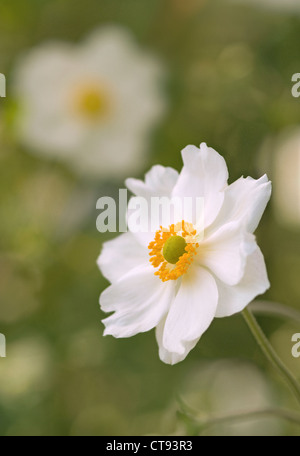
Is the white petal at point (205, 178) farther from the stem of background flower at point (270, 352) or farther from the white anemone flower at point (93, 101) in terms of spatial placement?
the white anemone flower at point (93, 101)

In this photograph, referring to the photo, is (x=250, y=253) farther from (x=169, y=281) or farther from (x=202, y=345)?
(x=202, y=345)

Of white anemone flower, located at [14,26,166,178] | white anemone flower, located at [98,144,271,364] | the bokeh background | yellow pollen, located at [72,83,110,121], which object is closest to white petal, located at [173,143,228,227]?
white anemone flower, located at [98,144,271,364]

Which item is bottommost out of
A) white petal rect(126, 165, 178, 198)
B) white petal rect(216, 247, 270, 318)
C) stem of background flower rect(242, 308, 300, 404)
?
stem of background flower rect(242, 308, 300, 404)

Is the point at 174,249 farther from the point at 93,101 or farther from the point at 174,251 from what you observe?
the point at 93,101

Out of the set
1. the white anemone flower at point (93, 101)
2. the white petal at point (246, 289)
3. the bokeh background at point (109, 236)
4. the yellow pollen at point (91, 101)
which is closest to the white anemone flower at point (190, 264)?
the white petal at point (246, 289)

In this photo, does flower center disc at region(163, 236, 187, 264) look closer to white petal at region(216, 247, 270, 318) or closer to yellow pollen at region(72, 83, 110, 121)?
white petal at region(216, 247, 270, 318)

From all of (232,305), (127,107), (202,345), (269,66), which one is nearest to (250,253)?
(232,305)
